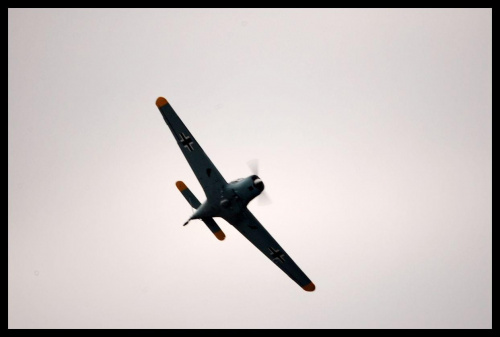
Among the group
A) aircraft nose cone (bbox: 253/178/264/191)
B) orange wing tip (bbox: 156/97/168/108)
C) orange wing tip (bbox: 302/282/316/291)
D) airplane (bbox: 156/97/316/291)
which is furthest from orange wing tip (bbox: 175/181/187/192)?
orange wing tip (bbox: 302/282/316/291)

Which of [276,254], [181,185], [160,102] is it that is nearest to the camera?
[160,102]

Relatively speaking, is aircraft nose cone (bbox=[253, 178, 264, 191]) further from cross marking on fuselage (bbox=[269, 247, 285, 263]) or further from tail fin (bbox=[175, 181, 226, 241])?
cross marking on fuselage (bbox=[269, 247, 285, 263])

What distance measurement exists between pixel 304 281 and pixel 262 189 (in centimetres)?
870

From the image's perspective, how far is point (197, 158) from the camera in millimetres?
31109

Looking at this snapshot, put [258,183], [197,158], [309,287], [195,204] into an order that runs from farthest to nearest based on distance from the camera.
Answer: [309,287] → [195,204] → [197,158] → [258,183]

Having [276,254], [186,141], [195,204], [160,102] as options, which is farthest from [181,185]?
[276,254]

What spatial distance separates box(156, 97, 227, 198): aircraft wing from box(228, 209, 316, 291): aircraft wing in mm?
2467

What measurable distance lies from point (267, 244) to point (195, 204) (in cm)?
506

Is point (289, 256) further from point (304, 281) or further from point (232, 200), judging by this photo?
point (232, 200)

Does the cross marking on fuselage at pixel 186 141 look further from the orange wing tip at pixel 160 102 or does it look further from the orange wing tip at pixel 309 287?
the orange wing tip at pixel 309 287

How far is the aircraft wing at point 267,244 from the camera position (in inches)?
1327

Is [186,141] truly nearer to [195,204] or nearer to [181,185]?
[181,185]

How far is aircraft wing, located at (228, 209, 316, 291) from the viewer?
3370 centimetres

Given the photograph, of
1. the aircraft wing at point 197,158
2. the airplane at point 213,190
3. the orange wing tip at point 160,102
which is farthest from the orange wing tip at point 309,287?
Result: the orange wing tip at point 160,102
